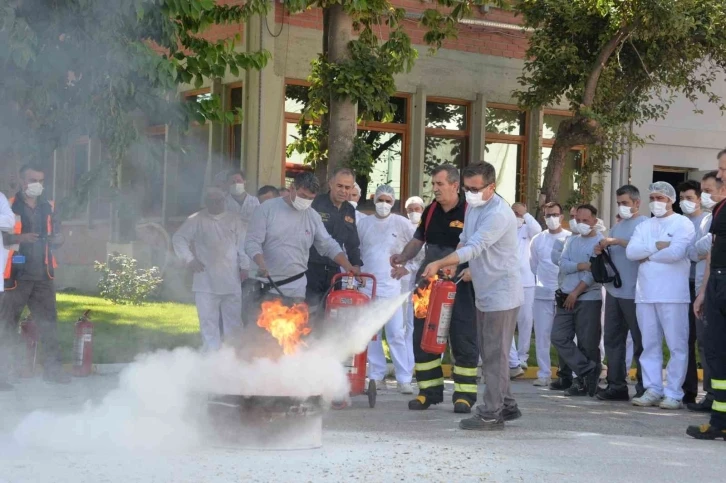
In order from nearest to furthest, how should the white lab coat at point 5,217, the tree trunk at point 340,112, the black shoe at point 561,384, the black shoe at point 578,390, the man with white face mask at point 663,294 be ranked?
the white lab coat at point 5,217 < the man with white face mask at point 663,294 < the black shoe at point 578,390 < the black shoe at point 561,384 < the tree trunk at point 340,112

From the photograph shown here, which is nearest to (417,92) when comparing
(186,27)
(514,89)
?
(514,89)

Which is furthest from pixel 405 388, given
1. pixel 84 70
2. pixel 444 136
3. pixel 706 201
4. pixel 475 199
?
pixel 444 136

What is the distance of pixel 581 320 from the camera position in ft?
39.0

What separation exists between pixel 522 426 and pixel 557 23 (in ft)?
35.0

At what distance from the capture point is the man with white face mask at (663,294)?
1087 cm

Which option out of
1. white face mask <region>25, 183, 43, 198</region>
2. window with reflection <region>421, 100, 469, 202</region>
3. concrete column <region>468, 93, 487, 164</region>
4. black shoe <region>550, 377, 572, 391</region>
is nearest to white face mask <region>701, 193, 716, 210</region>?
black shoe <region>550, 377, 572, 391</region>

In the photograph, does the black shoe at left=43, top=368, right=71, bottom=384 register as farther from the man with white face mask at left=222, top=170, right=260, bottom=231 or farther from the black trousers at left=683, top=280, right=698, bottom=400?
the black trousers at left=683, top=280, right=698, bottom=400

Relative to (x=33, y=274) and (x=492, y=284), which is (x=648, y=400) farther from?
(x=33, y=274)

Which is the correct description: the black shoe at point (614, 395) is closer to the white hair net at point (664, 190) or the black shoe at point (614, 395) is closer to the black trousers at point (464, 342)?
the white hair net at point (664, 190)

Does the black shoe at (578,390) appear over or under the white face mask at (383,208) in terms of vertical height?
under

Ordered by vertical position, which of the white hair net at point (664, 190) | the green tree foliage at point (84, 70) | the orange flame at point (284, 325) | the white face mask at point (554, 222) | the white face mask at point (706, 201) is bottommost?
the orange flame at point (284, 325)

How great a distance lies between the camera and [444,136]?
21016 mm

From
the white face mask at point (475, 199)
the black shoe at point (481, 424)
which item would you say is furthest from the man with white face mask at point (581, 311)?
the black shoe at point (481, 424)

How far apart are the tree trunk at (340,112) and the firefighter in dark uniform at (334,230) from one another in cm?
355
